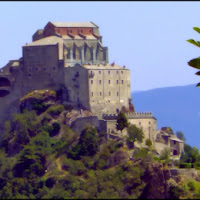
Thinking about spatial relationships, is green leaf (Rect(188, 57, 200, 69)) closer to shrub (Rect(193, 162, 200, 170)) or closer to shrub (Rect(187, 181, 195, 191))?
shrub (Rect(187, 181, 195, 191))

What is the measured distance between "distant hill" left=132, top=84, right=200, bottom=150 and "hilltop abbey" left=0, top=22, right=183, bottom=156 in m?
72.1

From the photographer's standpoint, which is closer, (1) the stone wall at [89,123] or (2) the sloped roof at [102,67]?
(1) the stone wall at [89,123]

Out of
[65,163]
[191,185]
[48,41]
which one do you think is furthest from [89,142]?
[48,41]

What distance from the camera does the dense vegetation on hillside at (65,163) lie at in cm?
6038

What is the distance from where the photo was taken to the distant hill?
14950cm

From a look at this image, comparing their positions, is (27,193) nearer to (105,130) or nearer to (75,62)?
(105,130)

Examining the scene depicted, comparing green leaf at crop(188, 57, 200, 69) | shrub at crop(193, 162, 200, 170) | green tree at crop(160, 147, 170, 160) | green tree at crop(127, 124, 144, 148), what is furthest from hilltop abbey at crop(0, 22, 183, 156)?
green leaf at crop(188, 57, 200, 69)

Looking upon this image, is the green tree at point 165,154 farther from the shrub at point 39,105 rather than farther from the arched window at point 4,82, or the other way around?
the arched window at point 4,82

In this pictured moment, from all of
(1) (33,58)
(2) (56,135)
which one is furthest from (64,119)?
(1) (33,58)

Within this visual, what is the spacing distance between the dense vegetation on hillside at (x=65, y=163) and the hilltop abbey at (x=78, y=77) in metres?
1.22

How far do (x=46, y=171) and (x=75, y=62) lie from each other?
9.10 m

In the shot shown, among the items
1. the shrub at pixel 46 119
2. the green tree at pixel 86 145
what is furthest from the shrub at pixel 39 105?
the green tree at pixel 86 145

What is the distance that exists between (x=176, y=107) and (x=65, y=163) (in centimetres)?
10017

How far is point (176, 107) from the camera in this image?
16488 centimetres
